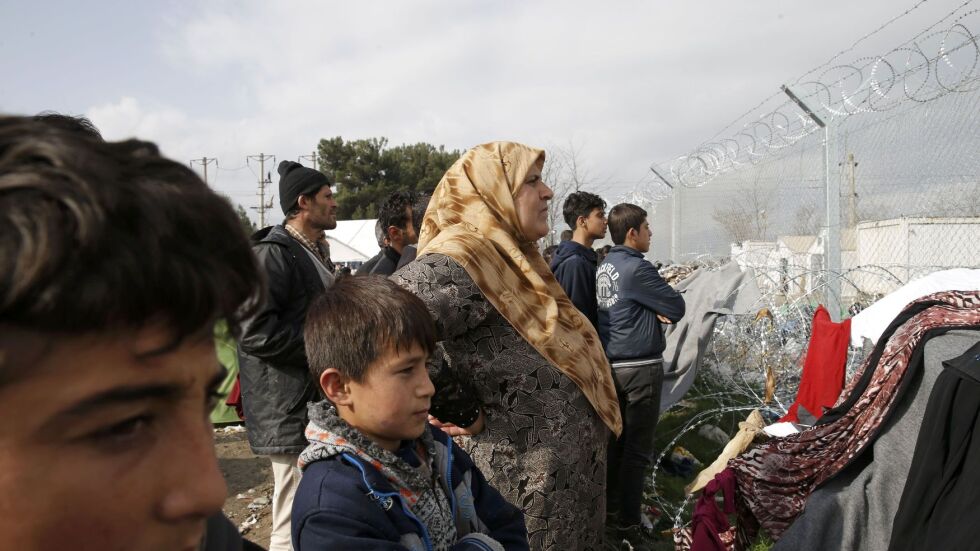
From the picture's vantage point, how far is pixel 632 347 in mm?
4664

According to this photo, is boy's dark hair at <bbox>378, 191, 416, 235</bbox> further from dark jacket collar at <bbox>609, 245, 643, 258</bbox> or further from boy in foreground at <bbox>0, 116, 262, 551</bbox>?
boy in foreground at <bbox>0, 116, 262, 551</bbox>

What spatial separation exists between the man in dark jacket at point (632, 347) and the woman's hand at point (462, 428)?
2380mm

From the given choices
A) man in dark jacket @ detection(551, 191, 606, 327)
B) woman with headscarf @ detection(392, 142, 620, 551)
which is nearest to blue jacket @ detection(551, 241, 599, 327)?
man in dark jacket @ detection(551, 191, 606, 327)

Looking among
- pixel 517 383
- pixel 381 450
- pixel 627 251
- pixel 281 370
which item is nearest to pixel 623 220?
pixel 627 251

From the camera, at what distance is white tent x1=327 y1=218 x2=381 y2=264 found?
18328mm

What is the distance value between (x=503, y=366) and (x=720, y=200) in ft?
22.0

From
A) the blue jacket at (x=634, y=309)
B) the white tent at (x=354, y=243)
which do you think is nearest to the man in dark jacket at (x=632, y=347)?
the blue jacket at (x=634, y=309)

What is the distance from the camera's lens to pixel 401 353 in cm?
167

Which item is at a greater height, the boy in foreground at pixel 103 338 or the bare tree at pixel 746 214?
the bare tree at pixel 746 214

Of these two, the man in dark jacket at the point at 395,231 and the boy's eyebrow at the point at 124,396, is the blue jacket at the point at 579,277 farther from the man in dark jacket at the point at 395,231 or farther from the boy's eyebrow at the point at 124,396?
the boy's eyebrow at the point at 124,396

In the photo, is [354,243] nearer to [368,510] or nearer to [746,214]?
[746,214]

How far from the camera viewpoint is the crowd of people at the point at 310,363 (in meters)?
0.50

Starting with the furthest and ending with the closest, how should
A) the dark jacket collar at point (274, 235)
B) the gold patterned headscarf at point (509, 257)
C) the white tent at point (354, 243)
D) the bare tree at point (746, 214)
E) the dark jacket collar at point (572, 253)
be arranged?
1. the white tent at point (354, 243)
2. the bare tree at point (746, 214)
3. the dark jacket collar at point (572, 253)
4. the dark jacket collar at point (274, 235)
5. the gold patterned headscarf at point (509, 257)

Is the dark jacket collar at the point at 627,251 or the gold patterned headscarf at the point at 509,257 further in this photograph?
A: the dark jacket collar at the point at 627,251
